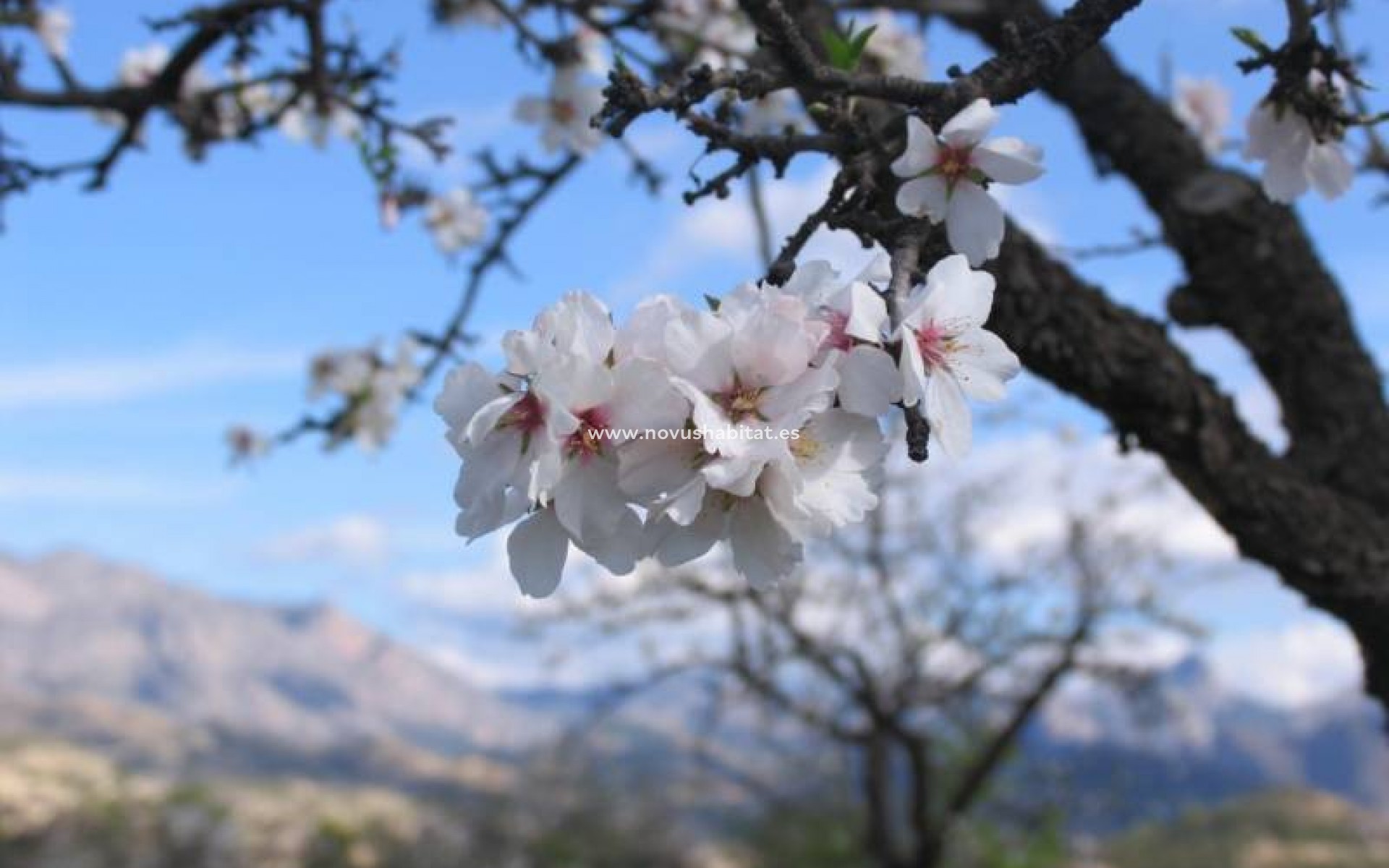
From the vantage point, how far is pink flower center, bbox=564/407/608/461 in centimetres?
82

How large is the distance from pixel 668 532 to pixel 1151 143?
2.29m

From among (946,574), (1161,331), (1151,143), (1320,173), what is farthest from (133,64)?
(946,574)

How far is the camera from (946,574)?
8938 millimetres

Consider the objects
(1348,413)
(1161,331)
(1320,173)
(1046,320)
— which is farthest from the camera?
(1348,413)

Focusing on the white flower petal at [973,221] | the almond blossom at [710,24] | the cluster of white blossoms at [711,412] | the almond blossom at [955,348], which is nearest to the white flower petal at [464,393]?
the cluster of white blossoms at [711,412]

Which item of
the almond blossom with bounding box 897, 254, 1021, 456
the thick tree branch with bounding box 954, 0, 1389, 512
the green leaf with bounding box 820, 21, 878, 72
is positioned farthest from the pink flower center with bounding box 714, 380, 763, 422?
the thick tree branch with bounding box 954, 0, 1389, 512

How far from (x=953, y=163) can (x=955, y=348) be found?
0.64 feet

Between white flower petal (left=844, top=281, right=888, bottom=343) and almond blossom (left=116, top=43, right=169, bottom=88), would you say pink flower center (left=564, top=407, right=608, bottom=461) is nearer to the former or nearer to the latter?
white flower petal (left=844, top=281, right=888, bottom=343)

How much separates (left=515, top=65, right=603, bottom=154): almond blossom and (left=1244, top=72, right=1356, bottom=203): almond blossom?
1.58 meters

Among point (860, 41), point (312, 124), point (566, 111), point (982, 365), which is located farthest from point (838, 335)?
point (312, 124)

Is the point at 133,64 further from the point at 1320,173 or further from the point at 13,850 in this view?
the point at 13,850

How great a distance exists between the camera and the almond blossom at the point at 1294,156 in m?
1.49

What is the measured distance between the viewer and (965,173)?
3.29 feet

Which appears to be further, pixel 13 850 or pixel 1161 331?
pixel 13 850
